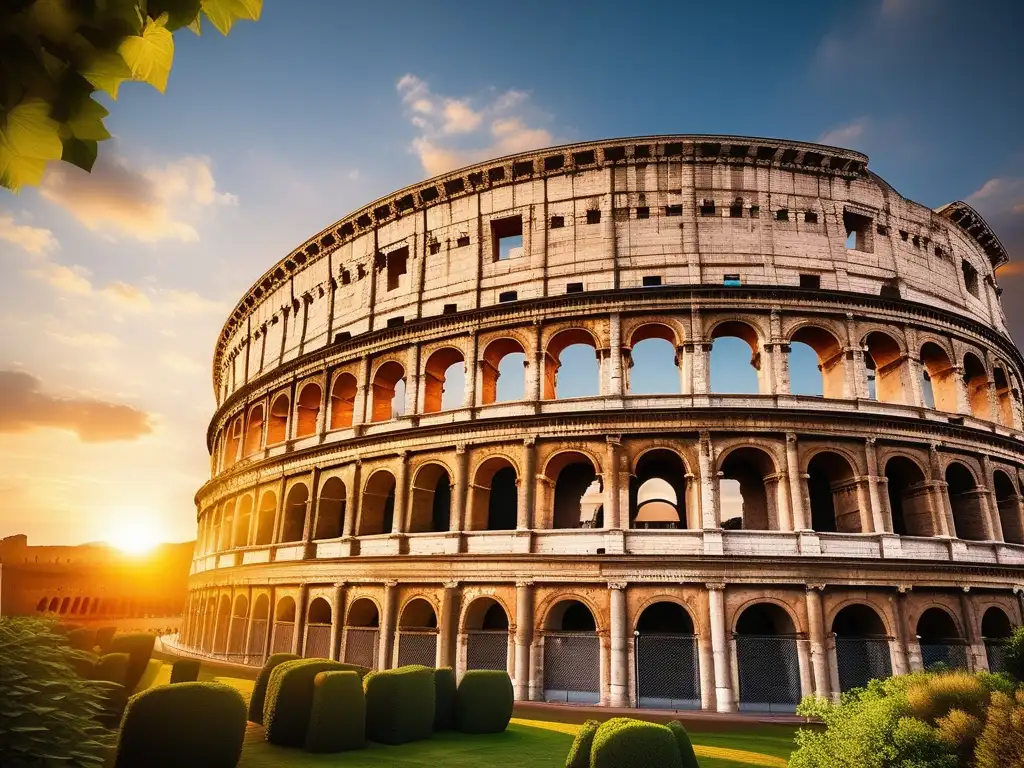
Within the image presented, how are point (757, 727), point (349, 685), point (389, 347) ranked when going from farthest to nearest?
point (389, 347)
point (757, 727)
point (349, 685)

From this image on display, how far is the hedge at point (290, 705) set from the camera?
1256 cm

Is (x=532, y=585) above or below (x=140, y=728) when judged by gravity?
above

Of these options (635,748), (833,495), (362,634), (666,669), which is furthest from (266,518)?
(635,748)

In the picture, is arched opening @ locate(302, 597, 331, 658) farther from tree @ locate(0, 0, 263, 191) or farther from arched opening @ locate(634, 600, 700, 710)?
tree @ locate(0, 0, 263, 191)

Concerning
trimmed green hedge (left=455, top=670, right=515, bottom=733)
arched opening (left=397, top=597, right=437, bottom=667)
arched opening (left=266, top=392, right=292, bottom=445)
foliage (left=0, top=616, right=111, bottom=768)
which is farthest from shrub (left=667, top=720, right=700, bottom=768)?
arched opening (left=266, top=392, right=292, bottom=445)

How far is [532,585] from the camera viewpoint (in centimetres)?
1927

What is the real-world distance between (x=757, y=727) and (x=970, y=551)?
9704 mm

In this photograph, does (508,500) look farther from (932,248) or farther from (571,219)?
(932,248)

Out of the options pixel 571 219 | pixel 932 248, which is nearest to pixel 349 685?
pixel 571 219

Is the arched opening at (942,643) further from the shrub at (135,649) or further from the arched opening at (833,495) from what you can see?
the shrub at (135,649)

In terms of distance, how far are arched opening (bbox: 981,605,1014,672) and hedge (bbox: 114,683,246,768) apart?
2028cm

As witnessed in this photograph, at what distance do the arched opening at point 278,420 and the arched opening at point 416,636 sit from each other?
36.3ft

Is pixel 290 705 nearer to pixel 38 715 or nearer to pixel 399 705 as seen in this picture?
pixel 399 705

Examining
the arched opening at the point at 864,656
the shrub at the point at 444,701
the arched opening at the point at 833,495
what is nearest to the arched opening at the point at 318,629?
the shrub at the point at 444,701
